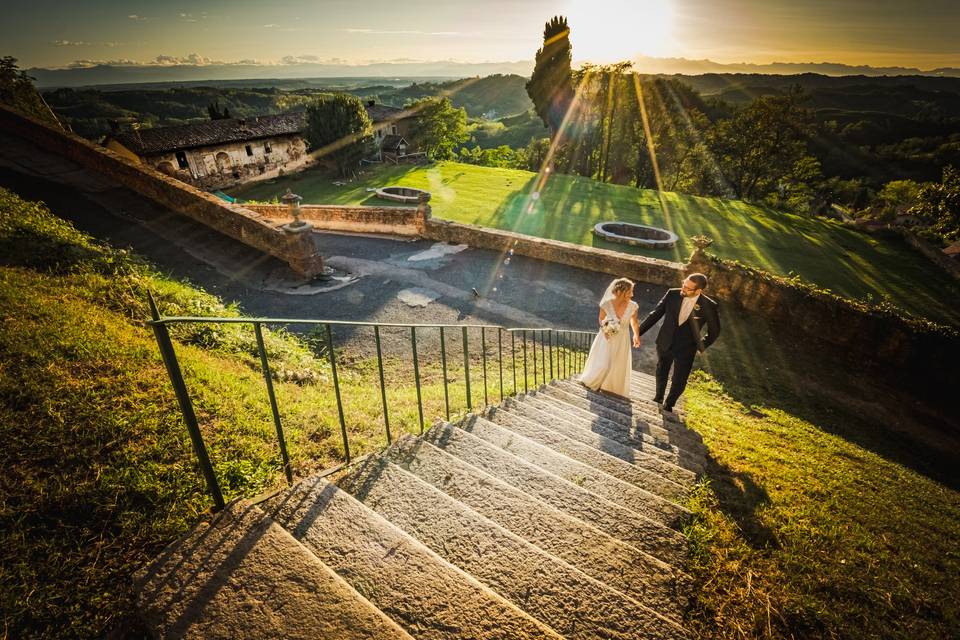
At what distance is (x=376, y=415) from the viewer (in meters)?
4.72

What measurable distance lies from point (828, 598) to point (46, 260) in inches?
376

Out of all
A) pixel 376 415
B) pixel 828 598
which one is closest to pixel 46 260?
pixel 376 415

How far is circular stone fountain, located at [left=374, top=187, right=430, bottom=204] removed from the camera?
81.9 ft

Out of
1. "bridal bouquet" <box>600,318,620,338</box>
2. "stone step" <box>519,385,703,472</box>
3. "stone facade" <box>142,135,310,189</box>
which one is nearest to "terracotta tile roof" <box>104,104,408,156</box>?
"stone facade" <box>142,135,310,189</box>

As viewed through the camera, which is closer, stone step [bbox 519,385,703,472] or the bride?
stone step [bbox 519,385,703,472]

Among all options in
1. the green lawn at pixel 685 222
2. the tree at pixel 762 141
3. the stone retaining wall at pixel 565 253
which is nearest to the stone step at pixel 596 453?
the stone retaining wall at pixel 565 253

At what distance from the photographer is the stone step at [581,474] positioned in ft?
9.82

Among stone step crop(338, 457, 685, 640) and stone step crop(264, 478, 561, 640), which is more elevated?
stone step crop(264, 478, 561, 640)

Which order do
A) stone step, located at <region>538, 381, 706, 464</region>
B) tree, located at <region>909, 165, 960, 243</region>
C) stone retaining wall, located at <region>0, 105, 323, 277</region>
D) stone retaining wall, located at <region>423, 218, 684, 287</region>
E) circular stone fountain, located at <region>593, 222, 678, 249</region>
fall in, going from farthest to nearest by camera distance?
tree, located at <region>909, 165, 960, 243</region> → circular stone fountain, located at <region>593, 222, 678, 249</region> → stone retaining wall, located at <region>423, 218, 684, 287</region> → stone retaining wall, located at <region>0, 105, 323, 277</region> → stone step, located at <region>538, 381, 706, 464</region>

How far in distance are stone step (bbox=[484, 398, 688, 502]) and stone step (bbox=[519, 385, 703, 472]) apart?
421 millimetres

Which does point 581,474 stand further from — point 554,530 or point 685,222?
point 685,222

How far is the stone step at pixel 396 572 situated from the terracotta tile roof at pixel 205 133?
125 ft

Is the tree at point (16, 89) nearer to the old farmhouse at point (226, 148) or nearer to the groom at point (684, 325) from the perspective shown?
the old farmhouse at point (226, 148)

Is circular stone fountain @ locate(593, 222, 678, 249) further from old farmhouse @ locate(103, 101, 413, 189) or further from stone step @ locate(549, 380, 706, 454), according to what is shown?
old farmhouse @ locate(103, 101, 413, 189)
